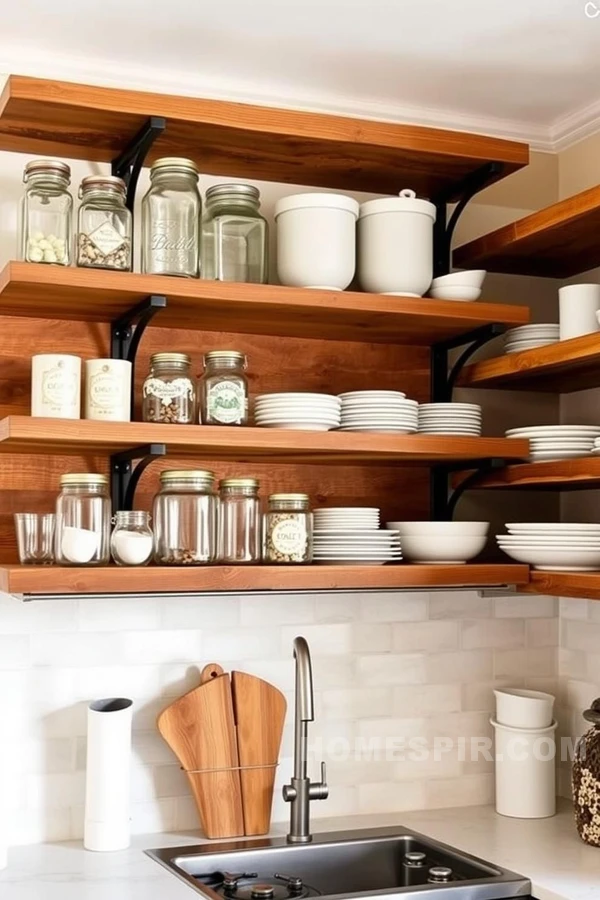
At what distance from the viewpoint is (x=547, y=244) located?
2.61m

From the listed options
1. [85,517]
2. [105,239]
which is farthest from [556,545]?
[105,239]

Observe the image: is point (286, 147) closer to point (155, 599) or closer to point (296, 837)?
point (155, 599)

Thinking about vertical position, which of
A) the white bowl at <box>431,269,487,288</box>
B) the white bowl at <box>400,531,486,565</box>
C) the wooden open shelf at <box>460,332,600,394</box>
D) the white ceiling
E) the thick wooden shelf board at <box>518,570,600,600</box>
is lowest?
the thick wooden shelf board at <box>518,570,600,600</box>

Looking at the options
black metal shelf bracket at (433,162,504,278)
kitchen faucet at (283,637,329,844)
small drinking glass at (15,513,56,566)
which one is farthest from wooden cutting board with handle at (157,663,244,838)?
black metal shelf bracket at (433,162,504,278)

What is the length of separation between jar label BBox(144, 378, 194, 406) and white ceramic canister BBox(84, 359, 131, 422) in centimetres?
5

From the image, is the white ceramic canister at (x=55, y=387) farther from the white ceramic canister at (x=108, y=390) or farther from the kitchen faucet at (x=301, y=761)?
the kitchen faucet at (x=301, y=761)

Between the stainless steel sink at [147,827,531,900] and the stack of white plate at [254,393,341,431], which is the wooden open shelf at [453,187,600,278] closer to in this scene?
the stack of white plate at [254,393,341,431]

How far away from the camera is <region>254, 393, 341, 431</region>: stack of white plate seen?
7.77 feet

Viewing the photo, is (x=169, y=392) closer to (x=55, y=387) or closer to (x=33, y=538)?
(x=55, y=387)

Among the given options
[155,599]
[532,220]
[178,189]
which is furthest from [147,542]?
[532,220]

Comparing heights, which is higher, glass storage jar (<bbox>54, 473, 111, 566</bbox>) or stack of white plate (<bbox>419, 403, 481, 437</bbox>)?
stack of white plate (<bbox>419, 403, 481, 437</bbox>)

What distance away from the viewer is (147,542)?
225 cm

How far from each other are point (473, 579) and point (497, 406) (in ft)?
1.80

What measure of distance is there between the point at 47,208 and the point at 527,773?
1.58 m
